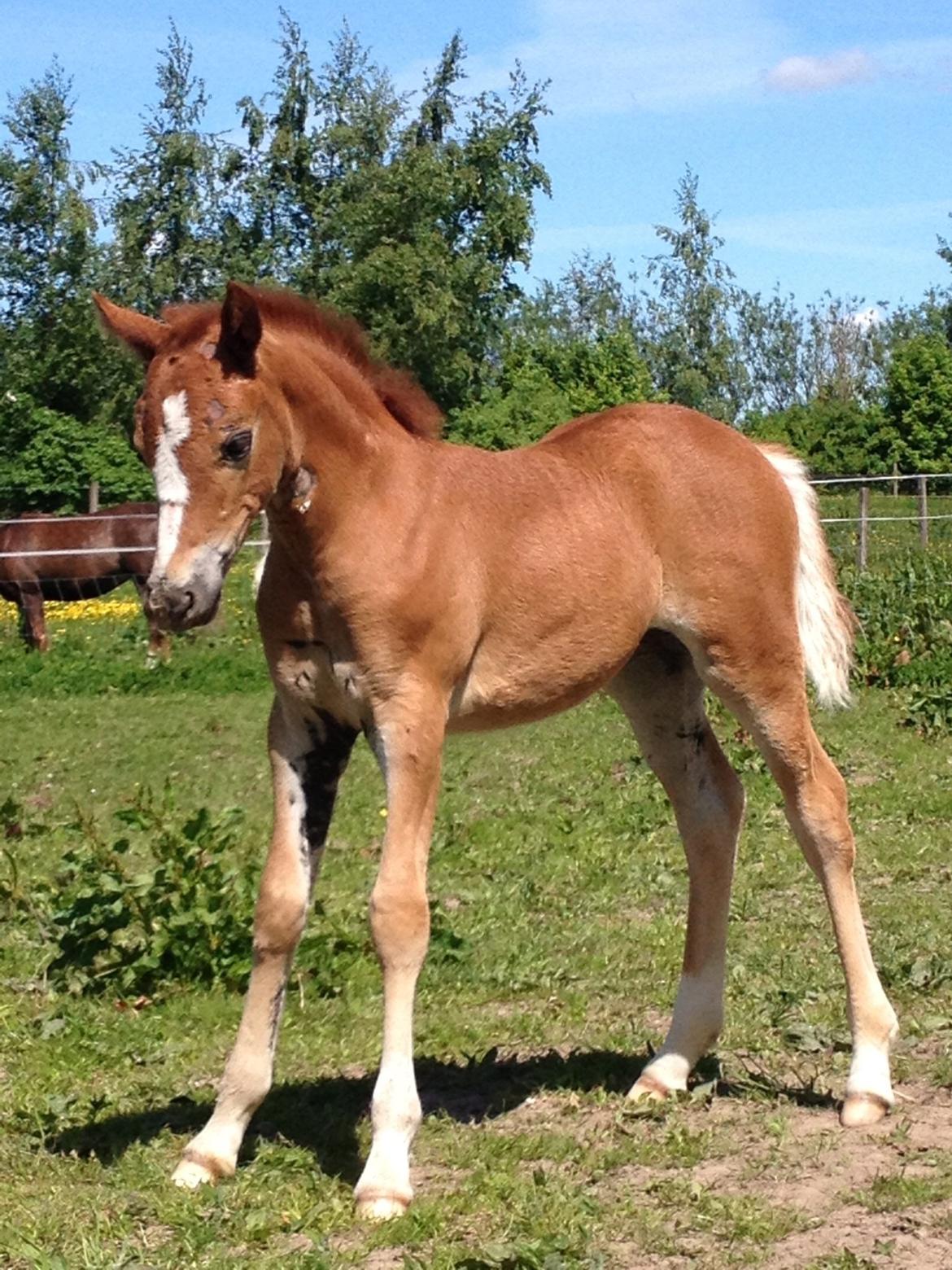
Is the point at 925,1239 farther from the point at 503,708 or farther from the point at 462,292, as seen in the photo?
the point at 462,292

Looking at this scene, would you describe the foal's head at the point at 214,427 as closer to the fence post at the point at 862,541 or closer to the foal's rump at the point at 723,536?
the foal's rump at the point at 723,536

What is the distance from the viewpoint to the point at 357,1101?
494 centimetres

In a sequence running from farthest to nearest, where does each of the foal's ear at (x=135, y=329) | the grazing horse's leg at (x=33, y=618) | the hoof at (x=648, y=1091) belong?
1. the grazing horse's leg at (x=33, y=618)
2. the hoof at (x=648, y=1091)
3. the foal's ear at (x=135, y=329)

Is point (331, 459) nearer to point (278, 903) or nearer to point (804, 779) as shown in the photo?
point (278, 903)

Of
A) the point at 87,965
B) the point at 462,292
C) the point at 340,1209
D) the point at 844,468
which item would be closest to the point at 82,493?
the point at 462,292

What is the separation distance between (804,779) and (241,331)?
2286 millimetres

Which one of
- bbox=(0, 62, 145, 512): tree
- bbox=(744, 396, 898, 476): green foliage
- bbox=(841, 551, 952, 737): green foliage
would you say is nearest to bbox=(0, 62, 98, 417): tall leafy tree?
bbox=(0, 62, 145, 512): tree

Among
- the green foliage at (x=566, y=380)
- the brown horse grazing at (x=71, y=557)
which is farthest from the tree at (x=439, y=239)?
the brown horse grazing at (x=71, y=557)

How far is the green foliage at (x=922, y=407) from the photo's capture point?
41.4 meters

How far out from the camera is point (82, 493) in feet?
115

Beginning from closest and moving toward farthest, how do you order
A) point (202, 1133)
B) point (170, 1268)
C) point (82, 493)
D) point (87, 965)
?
point (170, 1268)
point (202, 1133)
point (87, 965)
point (82, 493)

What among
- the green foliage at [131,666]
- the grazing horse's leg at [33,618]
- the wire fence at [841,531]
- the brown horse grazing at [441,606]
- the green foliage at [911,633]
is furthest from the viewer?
the grazing horse's leg at [33,618]

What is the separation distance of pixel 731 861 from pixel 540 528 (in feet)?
4.39

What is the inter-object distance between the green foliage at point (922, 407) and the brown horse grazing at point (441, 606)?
37.2 metres
